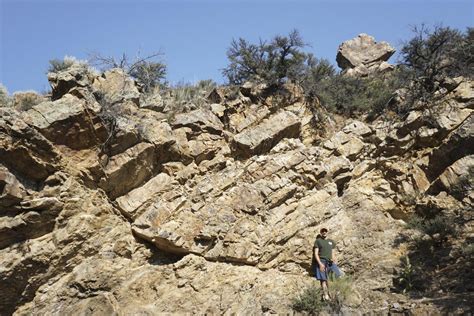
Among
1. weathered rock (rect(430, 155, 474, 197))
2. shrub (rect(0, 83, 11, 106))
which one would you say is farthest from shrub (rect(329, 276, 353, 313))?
shrub (rect(0, 83, 11, 106))

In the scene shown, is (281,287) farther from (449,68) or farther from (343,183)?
(449,68)

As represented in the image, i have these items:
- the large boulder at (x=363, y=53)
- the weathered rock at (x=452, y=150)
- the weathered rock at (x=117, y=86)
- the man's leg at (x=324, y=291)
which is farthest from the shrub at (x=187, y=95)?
the large boulder at (x=363, y=53)

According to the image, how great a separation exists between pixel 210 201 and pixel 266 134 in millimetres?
2484

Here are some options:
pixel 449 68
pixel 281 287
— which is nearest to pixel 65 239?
pixel 281 287

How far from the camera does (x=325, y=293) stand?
26.0ft

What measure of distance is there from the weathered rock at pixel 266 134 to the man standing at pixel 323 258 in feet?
9.18

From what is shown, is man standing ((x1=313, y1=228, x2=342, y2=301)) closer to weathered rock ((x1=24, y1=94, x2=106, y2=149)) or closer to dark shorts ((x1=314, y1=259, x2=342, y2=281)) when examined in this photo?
dark shorts ((x1=314, y1=259, x2=342, y2=281))

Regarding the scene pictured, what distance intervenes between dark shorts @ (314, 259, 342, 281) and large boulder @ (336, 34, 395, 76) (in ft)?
40.4

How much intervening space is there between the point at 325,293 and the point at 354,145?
4.72 metres

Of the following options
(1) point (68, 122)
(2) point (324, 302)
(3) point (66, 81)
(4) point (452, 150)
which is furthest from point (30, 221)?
(4) point (452, 150)

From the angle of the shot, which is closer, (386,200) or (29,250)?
(29,250)

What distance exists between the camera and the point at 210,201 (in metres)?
9.28

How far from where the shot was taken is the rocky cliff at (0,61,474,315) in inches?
308

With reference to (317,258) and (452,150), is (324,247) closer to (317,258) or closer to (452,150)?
(317,258)
